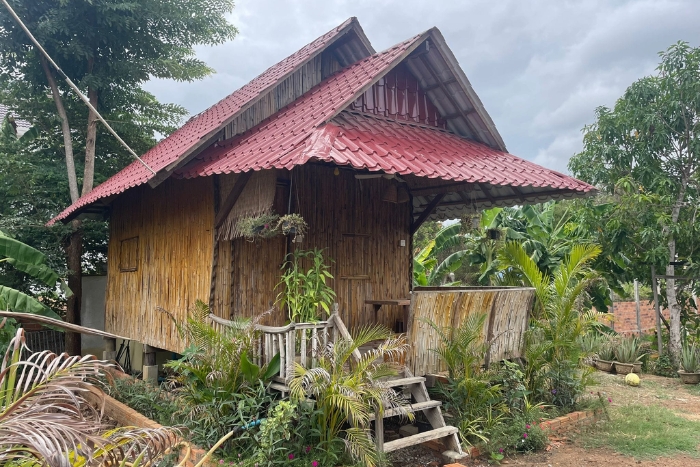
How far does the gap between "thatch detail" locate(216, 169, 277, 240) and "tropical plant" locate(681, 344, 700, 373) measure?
968 cm

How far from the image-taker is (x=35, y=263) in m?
8.43

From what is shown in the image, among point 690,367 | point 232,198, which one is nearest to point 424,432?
point 232,198

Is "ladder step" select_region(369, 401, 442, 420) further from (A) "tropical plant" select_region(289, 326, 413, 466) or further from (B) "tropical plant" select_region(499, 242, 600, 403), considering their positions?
(B) "tropical plant" select_region(499, 242, 600, 403)

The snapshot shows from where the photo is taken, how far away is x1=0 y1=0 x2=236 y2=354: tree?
10977 mm

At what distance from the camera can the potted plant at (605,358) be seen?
39.5 ft

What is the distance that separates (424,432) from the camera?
232 inches

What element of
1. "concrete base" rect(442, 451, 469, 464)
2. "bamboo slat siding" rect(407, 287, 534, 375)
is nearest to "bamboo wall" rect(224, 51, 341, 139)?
"bamboo slat siding" rect(407, 287, 534, 375)

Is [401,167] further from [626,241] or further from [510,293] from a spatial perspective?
[626,241]

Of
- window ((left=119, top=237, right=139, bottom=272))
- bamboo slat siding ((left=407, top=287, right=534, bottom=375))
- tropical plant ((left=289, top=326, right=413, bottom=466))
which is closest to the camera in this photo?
tropical plant ((left=289, top=326, right=413, bottom=466))

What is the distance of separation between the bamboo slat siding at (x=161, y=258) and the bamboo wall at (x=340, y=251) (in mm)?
518

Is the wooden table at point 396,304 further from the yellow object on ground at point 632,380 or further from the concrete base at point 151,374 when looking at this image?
the yellow object on ground at point 632,380

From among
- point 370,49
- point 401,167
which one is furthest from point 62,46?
point 401,167

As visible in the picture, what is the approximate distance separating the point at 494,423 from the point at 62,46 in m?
11.2

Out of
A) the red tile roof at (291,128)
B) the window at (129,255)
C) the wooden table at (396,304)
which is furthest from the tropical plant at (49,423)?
the window at (129,255)
